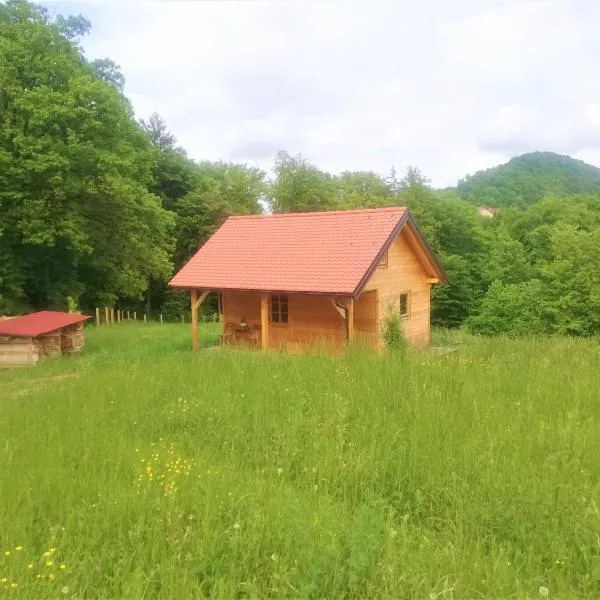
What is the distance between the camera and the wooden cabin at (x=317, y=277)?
15.5m

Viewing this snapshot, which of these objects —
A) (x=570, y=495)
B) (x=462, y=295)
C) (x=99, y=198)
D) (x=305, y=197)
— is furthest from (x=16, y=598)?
(x=305, y=197)

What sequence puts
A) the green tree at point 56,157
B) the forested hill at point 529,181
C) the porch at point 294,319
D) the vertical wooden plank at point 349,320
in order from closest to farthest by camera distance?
the vertical wooden plank at point 349,320 → the porch at point 294,319 → the green tree at point 56,157 → the forested hill at point 529,181

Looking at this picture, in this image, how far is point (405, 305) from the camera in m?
18.3

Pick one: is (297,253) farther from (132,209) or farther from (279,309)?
(132,209)

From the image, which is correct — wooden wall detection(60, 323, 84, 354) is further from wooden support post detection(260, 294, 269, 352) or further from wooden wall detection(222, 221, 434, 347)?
wooden support post detection(260, 294, 269, 352)

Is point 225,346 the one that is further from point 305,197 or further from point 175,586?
point 305,197

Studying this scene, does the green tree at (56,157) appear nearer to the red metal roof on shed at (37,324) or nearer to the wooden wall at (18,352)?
the red metal roof on shed at (37,324)

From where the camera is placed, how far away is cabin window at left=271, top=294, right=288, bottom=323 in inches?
677

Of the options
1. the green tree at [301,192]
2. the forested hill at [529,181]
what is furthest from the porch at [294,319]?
the forested hill at [529,181]

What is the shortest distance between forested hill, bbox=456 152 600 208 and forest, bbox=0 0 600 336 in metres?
17.6

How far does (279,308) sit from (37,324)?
765 cm

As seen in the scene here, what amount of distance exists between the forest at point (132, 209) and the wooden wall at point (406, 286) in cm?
665

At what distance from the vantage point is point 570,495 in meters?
3.92

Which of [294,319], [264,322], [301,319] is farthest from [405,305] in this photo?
[264,322]
